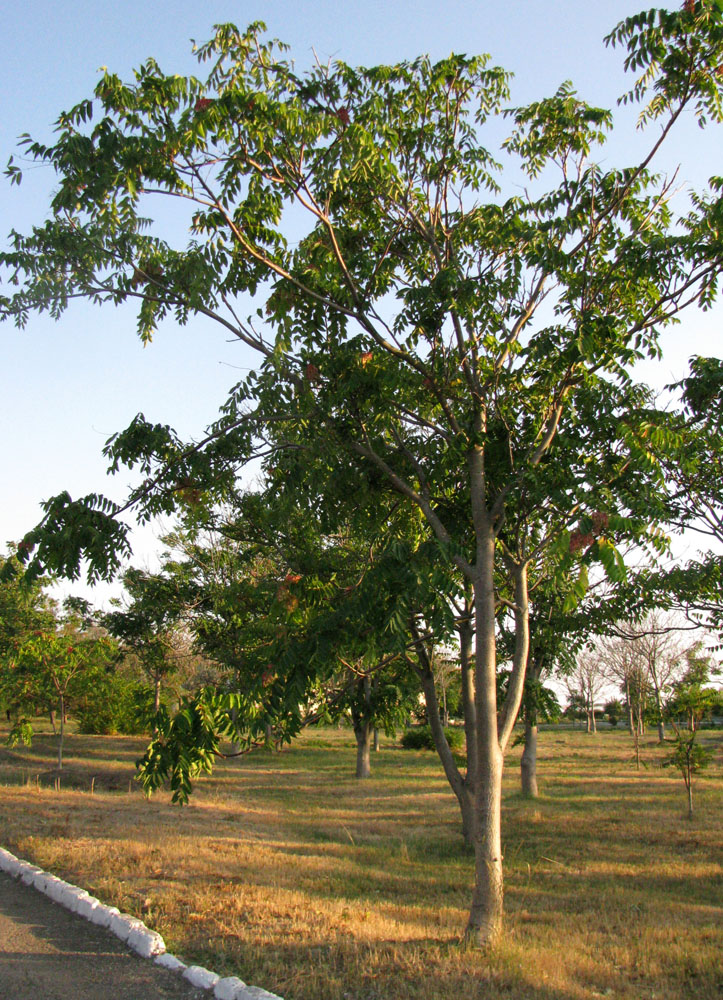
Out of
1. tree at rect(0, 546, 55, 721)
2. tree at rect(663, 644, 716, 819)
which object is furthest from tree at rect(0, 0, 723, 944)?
tree at rect(0, 546, 55, 721)

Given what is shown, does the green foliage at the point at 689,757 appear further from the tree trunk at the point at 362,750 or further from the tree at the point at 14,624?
the tree at the point at 14,624

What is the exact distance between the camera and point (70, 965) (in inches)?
246

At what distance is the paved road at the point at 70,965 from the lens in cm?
568

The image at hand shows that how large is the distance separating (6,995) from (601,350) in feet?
24.2

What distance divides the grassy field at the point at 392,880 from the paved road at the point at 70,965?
55 centimetres

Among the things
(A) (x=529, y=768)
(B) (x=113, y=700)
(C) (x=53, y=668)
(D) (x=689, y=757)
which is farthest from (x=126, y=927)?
(B) (x=113, y=700)

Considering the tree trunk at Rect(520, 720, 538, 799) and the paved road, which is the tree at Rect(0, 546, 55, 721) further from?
the paved road

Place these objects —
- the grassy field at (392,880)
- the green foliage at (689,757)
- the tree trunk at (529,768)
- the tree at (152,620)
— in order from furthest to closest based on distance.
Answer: the tree trunk at (529,768)
the green foliage at (689,757)
the tree at (152,620)
the grassy field at (392,880)

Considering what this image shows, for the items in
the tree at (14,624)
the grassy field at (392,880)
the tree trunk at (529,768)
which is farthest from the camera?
the tree at (14,624)

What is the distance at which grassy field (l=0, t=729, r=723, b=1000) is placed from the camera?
663 centimetres

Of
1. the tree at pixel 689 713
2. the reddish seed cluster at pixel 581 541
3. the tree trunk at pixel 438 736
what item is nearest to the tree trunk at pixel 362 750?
the tree at pixel 689 713

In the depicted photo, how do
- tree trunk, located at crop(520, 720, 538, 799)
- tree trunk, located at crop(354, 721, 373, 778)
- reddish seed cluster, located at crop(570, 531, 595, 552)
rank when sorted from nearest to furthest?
1. reddish seed cluster, located at crop(570, 531, 595, 552)
2. tree trunk, located at crop(520, 720, 538, 799)
3. tree trunk, located at crop(354, 721, 373, 778)

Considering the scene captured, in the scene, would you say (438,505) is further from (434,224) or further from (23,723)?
(23,723)

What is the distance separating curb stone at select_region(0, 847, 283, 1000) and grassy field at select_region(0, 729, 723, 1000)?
33cm
